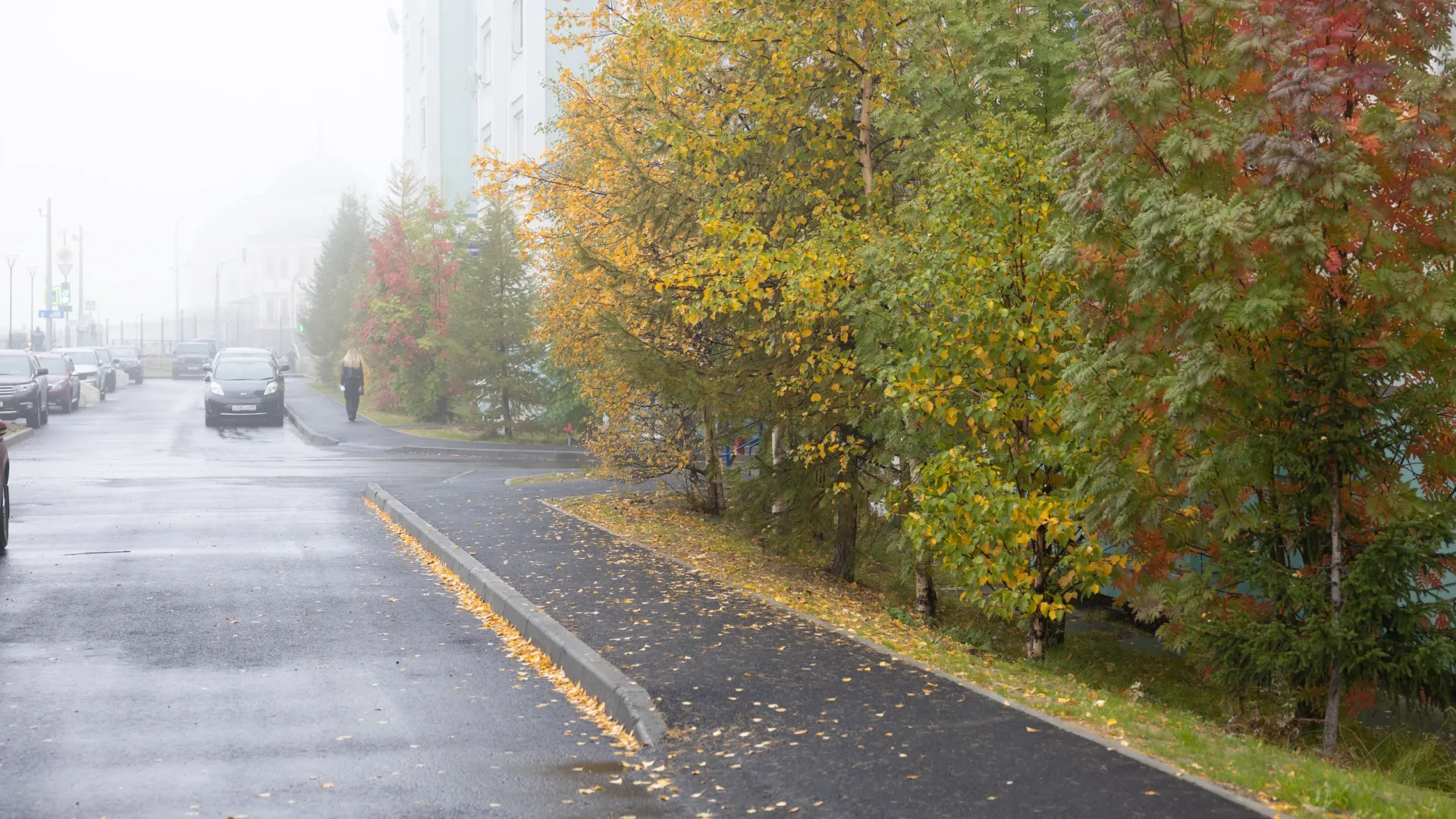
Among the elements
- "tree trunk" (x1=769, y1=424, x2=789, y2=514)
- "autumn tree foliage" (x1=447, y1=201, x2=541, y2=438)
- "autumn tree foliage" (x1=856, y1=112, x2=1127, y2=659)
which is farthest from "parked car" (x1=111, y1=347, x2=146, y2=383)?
"autumn tree foliage" (x1=856, y1=112, x2=1127, y2=659)

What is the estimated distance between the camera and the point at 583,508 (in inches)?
666

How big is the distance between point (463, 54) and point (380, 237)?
2111cm

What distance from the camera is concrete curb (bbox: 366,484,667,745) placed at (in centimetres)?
682

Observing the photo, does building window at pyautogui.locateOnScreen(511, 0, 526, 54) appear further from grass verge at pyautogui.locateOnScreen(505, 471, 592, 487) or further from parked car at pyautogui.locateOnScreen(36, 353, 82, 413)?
grass verge at pyautogui.locateOnScreen(505, 471, 592, 487)

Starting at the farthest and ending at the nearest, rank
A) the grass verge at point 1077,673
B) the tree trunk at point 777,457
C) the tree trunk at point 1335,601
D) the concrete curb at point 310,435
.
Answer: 1. the concrete curb at point 310,435
2. the tree trunk at point 777,457
3. the tree trunk at point 1335,601
4. the grass verge at point 1077,673

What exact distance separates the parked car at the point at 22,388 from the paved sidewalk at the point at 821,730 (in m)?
25.1

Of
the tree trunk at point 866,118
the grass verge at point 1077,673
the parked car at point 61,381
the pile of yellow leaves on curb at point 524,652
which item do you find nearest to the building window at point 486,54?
the parked car at point 61,381

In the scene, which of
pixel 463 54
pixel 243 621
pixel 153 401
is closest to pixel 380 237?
pixel 153 401

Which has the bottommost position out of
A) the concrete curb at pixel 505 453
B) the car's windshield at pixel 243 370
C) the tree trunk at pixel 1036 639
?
the tree trunk at pixel 1036 639

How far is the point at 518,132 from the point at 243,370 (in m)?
13.4

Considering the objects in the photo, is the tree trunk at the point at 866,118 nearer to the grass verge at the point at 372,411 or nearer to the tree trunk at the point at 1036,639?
the tree trunk at the point at 1036,639

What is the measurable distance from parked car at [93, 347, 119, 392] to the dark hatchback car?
16463 mm

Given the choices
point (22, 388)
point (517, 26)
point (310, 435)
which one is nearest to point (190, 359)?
point (517, 26)

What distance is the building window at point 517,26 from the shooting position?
44344 mm
